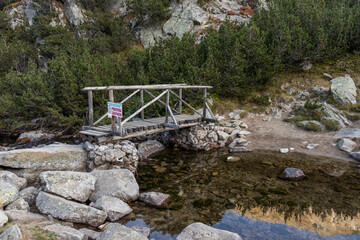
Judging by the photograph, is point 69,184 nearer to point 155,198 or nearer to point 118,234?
point 155,198

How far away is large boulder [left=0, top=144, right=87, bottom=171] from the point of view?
261 inches

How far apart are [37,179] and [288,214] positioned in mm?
7023

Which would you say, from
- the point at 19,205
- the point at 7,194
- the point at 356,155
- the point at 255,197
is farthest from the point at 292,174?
the point at 7,194

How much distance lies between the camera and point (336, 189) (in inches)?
283

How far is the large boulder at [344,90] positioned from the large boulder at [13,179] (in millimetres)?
15635

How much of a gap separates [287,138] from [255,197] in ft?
20.4

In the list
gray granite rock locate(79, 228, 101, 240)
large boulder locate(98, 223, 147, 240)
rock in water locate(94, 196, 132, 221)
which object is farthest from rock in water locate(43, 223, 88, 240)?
rock in water locate(94, 196, 132, 221)

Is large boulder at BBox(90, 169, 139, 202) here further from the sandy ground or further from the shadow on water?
the sandy ground

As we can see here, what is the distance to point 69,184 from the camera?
5867mm

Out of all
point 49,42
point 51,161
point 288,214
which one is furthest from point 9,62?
point 288,214

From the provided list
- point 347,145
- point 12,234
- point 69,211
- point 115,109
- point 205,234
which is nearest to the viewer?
point 12,234

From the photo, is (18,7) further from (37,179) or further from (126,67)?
(37,179)

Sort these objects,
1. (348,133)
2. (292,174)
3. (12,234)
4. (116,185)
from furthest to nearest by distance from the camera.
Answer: (348,133) < (292,174) < (116,185) < (12,234)

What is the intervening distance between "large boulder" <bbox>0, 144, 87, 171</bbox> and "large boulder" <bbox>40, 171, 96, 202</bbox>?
47.4 inches
